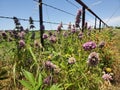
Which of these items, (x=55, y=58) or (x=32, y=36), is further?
(x=32, y=36)

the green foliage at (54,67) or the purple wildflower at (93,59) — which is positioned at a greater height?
the purple wildflower at (93,59)

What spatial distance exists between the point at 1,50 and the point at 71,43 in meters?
0.96

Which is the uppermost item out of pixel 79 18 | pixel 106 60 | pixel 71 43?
pixel 79 18

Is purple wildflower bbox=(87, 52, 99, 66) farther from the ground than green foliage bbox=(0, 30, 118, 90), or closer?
farther from the ground

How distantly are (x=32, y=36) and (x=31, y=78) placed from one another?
1.68 metres

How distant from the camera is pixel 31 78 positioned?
1.67 m

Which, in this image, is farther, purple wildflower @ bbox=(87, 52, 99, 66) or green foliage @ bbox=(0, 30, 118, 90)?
green foliage @ bbox=(0, 30, 118, 90)

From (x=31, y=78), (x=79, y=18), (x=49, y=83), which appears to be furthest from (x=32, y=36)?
(x=31, y=78)

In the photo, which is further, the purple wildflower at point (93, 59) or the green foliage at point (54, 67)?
the green foliage at point (54, 67)

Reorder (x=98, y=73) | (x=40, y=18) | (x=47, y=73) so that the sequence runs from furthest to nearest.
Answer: (x=40, y=18), (x=98, y=73), (x=47, y=73)

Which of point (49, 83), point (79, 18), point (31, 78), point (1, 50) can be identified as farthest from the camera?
point (79, 18)

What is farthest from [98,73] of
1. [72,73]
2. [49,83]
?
[49,83]

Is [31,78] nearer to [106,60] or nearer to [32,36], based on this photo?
[32,36]

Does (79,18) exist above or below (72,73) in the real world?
above
